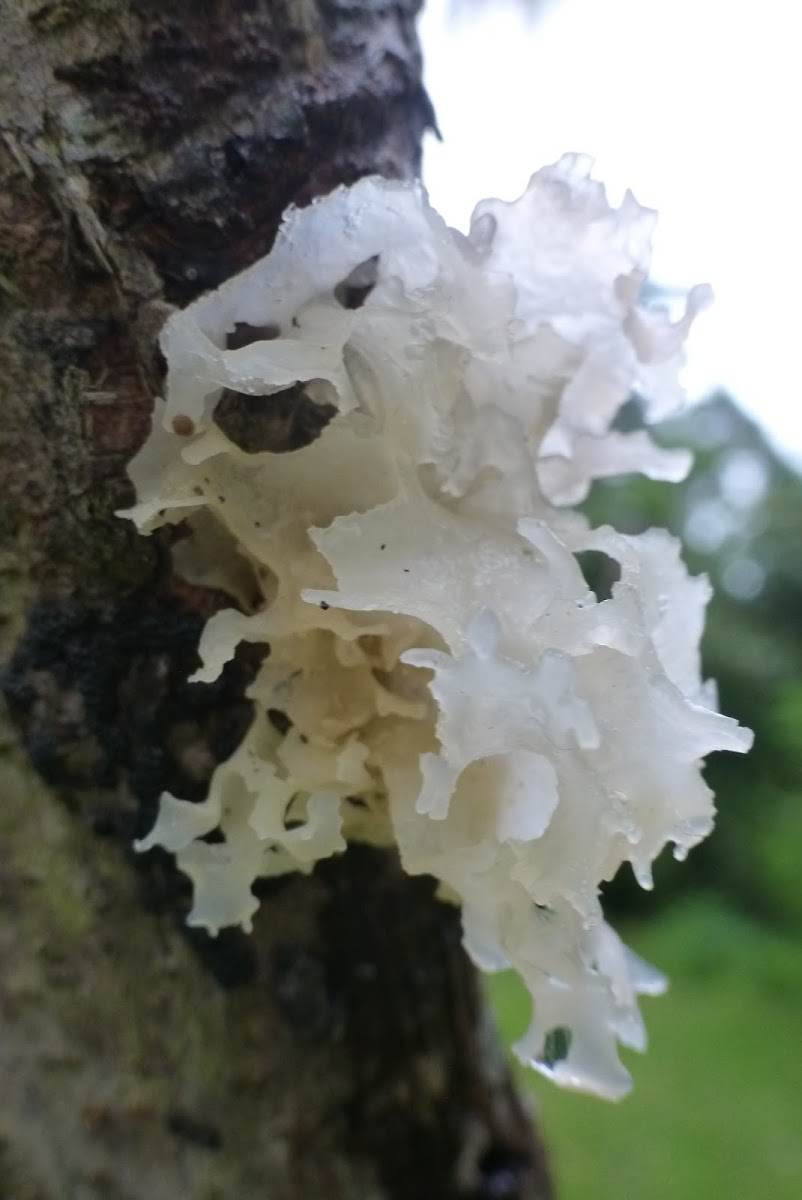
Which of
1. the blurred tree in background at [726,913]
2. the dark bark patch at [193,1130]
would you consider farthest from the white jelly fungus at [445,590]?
the blurred tree in background at [726,913]

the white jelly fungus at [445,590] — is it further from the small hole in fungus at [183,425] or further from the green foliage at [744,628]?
the green foliage at [744,628]

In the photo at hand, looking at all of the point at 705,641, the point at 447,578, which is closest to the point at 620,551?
the point at 447,578

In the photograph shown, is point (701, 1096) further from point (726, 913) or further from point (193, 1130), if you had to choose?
point (193, 1130)

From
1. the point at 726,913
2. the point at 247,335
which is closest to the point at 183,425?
A: the point at 247,335

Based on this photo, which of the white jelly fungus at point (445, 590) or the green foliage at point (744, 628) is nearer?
the white jelly fungus at point (445, 590)

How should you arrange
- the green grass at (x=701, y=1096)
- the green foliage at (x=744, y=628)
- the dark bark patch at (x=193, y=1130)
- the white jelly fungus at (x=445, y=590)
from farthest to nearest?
the green foliage at (x=744, y=628) < the green grass at (x=701, y=1096) < the dark bark patch at (x=193, y=1130) < the white jelly fungus at (x=445, y=590)

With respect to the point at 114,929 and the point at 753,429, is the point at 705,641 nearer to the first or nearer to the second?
the point at 753,429
